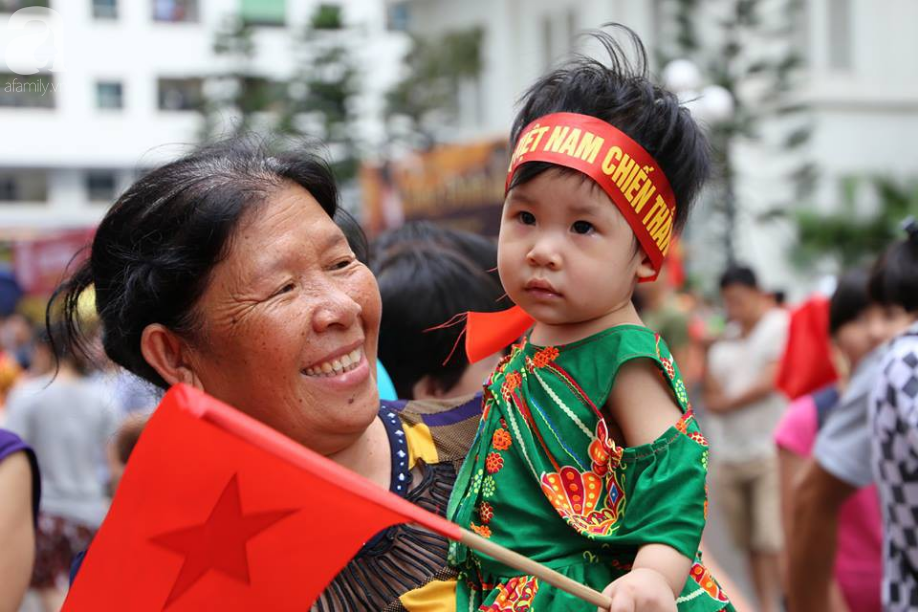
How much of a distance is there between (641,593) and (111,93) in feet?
131

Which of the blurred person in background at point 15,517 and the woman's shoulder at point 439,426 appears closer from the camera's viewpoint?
the woman's shoulder at point 439,426

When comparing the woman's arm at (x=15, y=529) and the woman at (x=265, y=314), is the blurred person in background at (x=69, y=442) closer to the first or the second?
the woman's arm at (x=15, y=529)

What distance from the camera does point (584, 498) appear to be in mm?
1862

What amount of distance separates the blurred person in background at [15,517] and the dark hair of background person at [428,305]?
0.94 metres

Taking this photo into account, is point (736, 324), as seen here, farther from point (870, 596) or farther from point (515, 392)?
point (515, 392)

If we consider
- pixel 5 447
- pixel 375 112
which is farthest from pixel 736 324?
pixel 375 112

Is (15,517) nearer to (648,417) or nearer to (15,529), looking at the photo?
(15,529)

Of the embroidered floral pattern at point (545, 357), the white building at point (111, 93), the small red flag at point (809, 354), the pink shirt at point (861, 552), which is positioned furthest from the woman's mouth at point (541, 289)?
the white building at point (111, 93)

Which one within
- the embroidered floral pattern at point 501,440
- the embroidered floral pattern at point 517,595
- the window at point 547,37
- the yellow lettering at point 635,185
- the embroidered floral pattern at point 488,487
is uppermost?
the yellow lettering at point 635,185

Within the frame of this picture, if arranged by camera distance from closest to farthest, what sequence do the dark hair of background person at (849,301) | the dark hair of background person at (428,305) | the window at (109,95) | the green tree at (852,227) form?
the dark hair of background person at (428,305), the dark hair of background person at (849,301), the green tree at (852,227), the window at (109,95)

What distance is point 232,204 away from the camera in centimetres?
194

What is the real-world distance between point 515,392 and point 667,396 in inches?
10.4

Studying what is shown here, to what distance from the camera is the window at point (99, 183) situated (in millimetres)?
40344

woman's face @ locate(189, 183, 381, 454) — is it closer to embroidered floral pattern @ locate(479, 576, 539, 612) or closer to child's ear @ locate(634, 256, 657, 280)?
embroidered floral pattern @ locate(479, 576, 539, 612)
